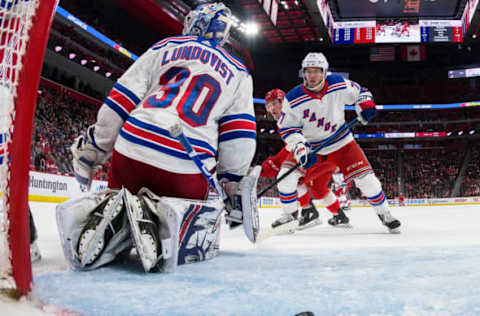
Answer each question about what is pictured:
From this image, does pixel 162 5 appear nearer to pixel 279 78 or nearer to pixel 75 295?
pixel 279 78

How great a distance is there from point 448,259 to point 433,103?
21.1 metres

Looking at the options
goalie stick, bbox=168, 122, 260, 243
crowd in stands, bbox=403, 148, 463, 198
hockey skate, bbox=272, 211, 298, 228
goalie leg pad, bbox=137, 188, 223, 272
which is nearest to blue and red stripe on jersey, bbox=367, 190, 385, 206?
hockey skate, bbox=272, 211, 298, 228

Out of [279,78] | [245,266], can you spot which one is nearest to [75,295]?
[245,266]

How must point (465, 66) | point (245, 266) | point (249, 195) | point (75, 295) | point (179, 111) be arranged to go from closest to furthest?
point (75, 295) → point (245, 266) → point (179, 111) → point (249, 195) → point (465, 66)

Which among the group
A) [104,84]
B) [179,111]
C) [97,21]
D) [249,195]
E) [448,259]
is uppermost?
[97,21]

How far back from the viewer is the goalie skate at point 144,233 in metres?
1.23

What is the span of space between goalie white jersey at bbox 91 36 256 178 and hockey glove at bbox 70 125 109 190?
0.03 metres

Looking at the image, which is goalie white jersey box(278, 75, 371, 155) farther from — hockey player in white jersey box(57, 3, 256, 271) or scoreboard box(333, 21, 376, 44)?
scoreboard box(333, 21, 376, 44)

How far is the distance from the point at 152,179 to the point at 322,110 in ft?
7.35

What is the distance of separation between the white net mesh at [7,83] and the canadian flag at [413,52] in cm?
2088

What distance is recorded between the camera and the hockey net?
0.75 metres

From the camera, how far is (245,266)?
4.77 feet

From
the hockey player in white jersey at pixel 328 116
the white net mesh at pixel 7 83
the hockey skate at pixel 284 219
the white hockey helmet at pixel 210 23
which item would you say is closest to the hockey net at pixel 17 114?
the white net mesh at pixel 7 83

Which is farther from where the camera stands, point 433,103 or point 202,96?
point 433,103
